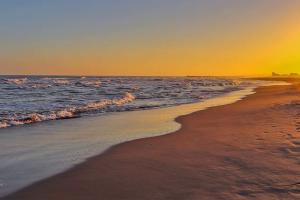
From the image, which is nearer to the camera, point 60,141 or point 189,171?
point 189,171

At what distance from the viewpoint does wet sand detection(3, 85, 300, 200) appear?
19.3 ft

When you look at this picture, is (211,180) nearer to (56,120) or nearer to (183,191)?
(183,191)

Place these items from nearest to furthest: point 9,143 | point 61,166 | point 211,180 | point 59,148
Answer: point 211,180
point 61,166
point 59,148
point 9,143

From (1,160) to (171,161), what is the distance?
3.21 m

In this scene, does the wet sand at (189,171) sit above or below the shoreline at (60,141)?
above

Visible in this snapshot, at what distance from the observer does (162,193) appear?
5.90 metres

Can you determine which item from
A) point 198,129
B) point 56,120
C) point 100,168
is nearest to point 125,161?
point 100,168

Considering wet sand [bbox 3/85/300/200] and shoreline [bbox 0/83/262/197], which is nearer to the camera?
wet sand [bbox 3/85/300/200]

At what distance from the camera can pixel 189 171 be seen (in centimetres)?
720

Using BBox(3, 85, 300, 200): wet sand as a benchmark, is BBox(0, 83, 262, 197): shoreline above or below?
below

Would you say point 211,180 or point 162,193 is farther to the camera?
point 211,180

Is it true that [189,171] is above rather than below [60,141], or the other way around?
above

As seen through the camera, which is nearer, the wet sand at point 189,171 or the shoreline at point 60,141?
the wet sand at point 189,171

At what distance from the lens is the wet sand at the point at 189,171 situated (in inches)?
232
